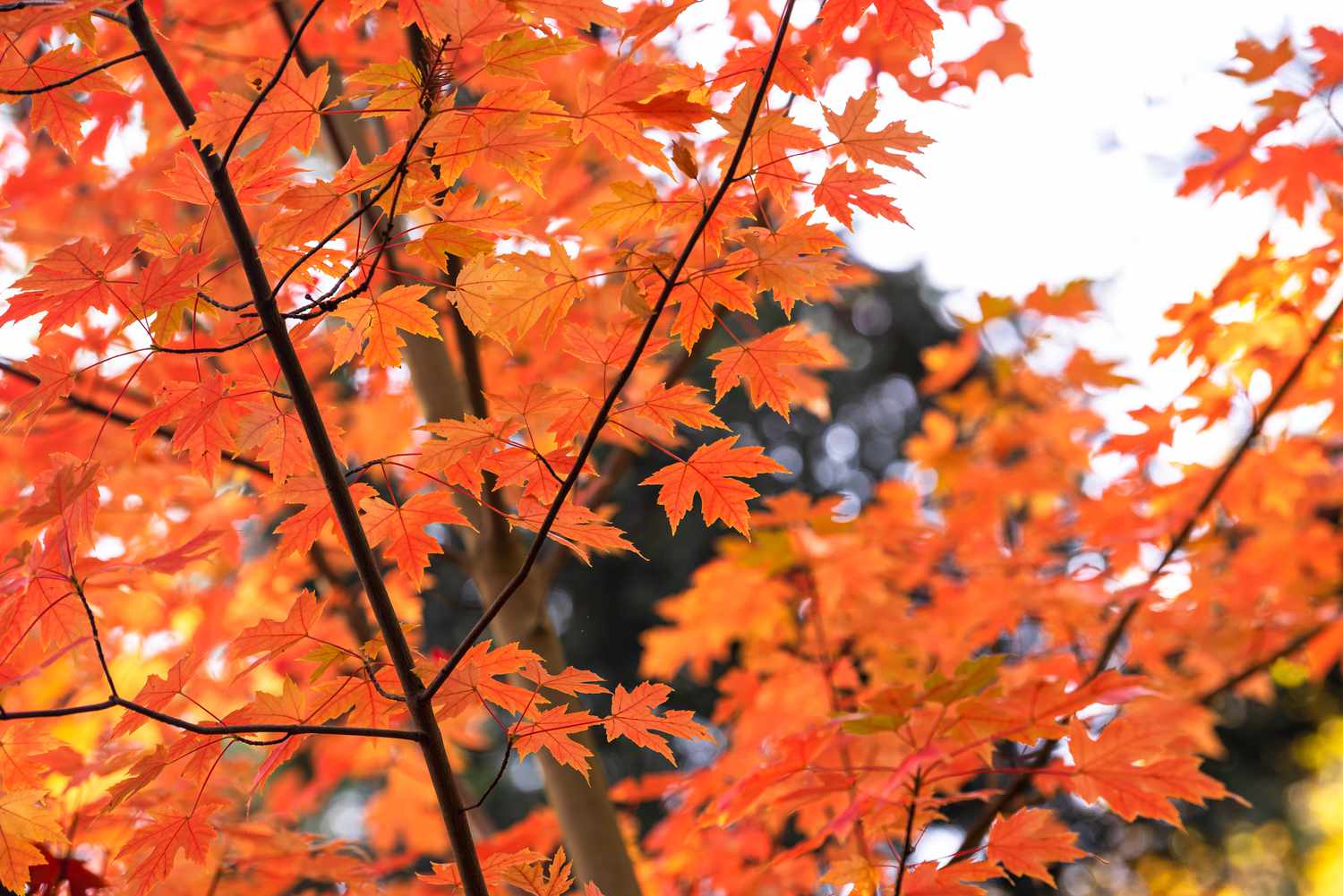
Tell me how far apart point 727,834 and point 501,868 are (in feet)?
6.15

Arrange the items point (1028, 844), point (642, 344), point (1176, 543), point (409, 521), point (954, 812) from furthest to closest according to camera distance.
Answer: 1. point (954, 812)
2. point (1176, 543)
3. point (1028, 844)
4. point (409, 521)
5. point (642, 344)

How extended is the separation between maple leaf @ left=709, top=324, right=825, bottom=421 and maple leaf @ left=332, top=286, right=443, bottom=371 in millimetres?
311

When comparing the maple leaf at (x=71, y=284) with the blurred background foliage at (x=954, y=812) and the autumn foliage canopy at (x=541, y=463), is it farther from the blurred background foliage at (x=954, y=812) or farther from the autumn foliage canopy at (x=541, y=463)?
the blurred background foliage at (x=954, y=812)

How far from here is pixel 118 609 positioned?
3.16 m

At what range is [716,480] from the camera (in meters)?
1.08

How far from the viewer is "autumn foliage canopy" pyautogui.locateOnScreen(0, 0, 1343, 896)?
1.00 meters

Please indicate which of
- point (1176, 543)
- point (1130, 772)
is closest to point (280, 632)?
point (1130, 772)

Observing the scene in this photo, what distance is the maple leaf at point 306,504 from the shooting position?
107 cm

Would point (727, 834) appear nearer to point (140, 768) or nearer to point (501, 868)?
point (501, 868)

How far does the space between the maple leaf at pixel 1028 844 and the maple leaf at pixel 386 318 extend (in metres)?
0.95

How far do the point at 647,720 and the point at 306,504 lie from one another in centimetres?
45

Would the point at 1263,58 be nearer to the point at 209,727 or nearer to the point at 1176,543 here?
the point at 1176,543

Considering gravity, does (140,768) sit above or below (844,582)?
below

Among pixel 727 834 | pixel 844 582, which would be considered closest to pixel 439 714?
pixel 844 582
